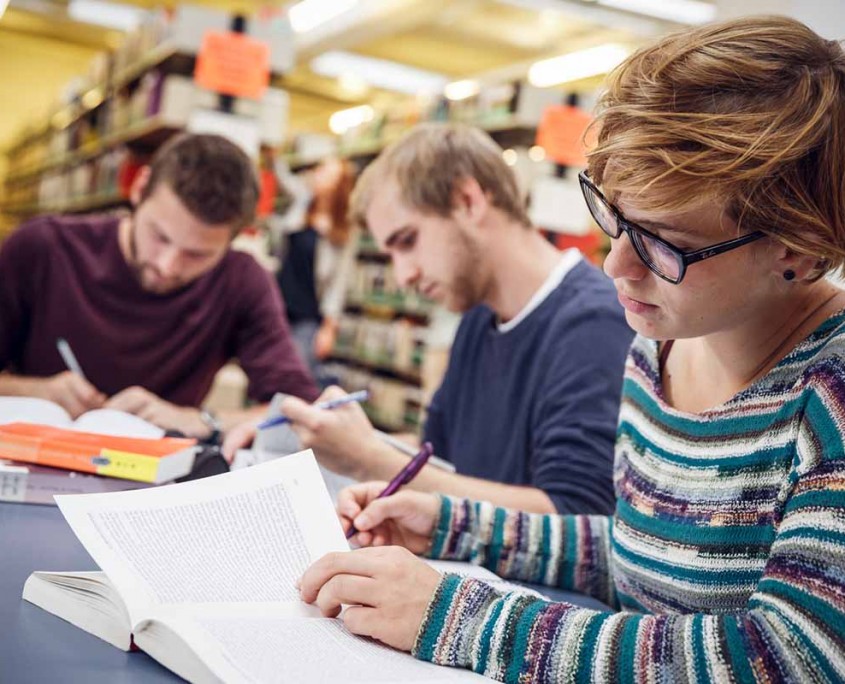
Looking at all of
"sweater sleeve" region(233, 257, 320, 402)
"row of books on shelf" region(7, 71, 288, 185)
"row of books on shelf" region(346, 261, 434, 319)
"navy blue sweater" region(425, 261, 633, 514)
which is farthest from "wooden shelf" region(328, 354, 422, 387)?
"navy blue sweater" region(425, 261, 633, 514)

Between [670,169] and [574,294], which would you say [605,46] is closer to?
[574,294]

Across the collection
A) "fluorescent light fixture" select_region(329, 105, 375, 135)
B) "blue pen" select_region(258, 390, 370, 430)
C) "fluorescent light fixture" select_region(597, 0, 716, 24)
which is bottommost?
"blue pen" select_region(258, 390, 370, 430)

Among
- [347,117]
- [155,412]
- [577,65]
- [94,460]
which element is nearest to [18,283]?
[155,412]

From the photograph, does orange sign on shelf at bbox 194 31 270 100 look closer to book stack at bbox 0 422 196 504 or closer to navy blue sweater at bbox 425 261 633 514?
navy blue sweater at bbox 425 261 633 514

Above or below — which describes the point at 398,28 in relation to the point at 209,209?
above

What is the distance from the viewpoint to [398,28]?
8594 millimetres

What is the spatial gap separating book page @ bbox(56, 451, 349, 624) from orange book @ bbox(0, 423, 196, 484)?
1.16 feet

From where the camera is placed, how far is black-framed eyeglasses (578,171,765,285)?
89 centimetres

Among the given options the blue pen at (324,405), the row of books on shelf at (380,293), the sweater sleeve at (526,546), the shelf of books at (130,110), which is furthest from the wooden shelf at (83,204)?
the sweater sleeve at (526,546)

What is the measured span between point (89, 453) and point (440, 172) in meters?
0.88

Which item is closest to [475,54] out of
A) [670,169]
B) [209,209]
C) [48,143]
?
[48,143]

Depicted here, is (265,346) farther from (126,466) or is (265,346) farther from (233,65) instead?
(233,65)

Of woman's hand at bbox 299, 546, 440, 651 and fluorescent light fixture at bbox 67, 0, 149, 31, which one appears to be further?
fluorescent light fixture at bbox 67, 0, 149, 31

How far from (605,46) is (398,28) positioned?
6.24 feet
